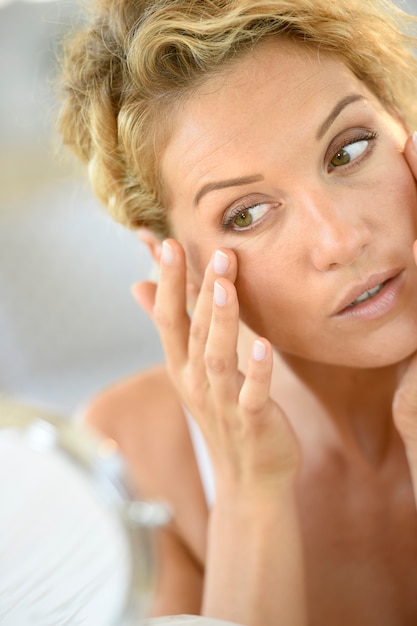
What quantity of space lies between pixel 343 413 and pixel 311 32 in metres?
0.52

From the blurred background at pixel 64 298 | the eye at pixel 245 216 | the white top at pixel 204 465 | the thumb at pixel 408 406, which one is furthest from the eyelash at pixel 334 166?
the blurred background at pixel 64 298

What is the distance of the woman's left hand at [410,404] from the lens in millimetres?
913

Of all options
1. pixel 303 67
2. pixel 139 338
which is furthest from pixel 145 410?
pixel 139 338

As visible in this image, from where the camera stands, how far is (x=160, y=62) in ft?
2.99

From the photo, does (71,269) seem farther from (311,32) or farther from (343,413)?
(311,32)

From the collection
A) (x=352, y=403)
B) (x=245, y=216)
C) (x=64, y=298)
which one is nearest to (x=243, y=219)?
(x=245, y=216)

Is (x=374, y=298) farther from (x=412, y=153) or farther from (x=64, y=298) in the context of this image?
(x=64, y=298)

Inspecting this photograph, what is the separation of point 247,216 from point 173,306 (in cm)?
16

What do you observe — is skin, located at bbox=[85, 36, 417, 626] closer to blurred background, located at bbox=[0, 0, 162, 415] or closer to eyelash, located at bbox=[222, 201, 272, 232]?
eyelash, located at bbox=[222, 201, 272, 232]

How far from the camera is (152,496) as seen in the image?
1.20 m

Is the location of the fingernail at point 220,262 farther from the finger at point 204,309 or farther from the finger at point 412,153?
the finger at point 412,153

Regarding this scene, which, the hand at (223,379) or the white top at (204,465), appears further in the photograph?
the white top at (204,465)

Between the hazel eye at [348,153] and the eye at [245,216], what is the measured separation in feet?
0.28

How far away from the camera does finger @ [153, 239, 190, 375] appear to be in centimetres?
97
